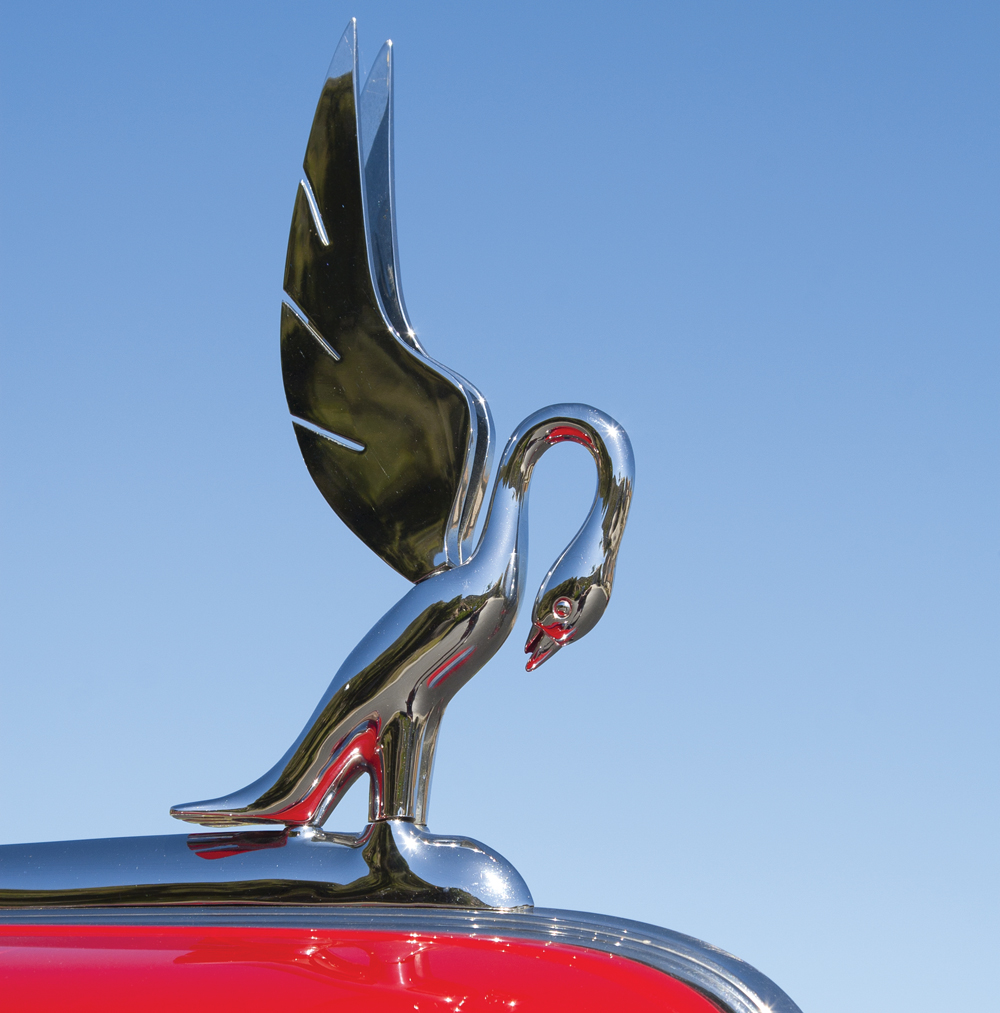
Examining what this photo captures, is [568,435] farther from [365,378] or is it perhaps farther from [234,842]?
[234,842]

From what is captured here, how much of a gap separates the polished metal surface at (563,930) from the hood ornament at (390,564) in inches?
1.6

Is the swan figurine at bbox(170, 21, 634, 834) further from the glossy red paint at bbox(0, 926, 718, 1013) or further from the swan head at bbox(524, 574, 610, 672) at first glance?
the glossy red paint at bbox(0, 926, 718, 1013)

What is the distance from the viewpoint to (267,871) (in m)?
1.41

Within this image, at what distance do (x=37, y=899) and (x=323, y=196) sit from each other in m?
0.92

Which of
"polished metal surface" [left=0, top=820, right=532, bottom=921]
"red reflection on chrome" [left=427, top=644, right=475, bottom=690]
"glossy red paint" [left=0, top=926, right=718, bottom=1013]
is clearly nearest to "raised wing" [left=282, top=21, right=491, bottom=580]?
"red reflection on chrome" [left=427, top=644, right=475, bottom=690]

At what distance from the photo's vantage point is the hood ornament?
1413 millimetres

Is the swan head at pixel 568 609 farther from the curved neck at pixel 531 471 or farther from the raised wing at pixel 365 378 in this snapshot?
the raised wing at pixel 365 378

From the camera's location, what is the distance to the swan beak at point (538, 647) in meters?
1.47

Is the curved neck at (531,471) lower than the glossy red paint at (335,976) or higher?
higher

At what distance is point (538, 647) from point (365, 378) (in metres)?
0.41

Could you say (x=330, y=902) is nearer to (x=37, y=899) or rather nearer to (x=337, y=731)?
(x=337, y=731)

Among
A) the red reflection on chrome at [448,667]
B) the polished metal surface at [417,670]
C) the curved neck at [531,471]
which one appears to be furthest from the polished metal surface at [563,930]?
the curved neck at [531,471]

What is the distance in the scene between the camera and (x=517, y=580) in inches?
58.4

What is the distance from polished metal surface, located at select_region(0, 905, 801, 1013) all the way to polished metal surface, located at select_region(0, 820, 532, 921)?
1.0 inches
